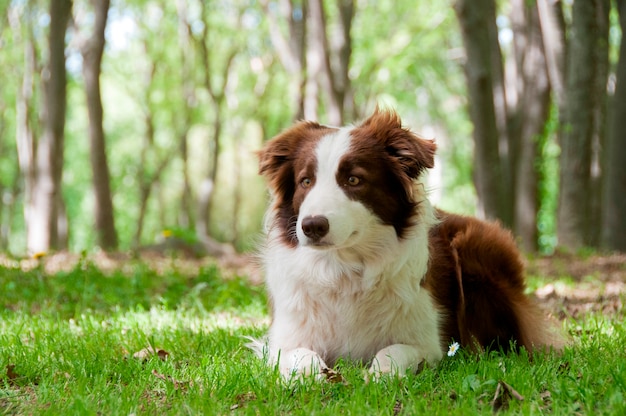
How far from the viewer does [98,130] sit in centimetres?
1243

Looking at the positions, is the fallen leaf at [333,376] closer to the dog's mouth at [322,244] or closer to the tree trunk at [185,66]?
the dog's mouth at [322,244]

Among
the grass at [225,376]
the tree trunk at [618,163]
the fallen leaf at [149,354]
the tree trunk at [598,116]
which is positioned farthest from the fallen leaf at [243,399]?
the tree trunk at [598,116]

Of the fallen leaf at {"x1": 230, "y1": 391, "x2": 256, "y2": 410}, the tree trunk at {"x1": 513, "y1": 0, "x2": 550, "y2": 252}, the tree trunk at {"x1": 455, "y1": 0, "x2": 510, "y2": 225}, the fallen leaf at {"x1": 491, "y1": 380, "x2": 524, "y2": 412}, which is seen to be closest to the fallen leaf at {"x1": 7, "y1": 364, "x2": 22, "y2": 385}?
the fallen leaf at {"x1": 230, "y1": 391, "x2": 256, "y2": 410}

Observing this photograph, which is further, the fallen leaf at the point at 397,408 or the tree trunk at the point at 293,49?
the tree trunk at the point at 293,49

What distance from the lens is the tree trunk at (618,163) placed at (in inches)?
400

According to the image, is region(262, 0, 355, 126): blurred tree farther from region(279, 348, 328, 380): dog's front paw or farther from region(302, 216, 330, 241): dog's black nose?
region(302, 216, 330, 241): dog's black nose

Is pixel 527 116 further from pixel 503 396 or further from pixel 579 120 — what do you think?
pixel 503 396

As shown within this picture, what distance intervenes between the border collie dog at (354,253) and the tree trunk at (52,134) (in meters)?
8.56

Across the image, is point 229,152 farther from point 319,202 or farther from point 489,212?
point 319,202

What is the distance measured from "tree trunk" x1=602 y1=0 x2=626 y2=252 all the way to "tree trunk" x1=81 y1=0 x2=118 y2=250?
27.8ft

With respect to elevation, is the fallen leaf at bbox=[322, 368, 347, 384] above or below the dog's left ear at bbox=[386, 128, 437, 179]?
below

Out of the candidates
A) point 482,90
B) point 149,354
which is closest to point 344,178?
point 149,354

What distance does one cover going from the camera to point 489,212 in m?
12.1

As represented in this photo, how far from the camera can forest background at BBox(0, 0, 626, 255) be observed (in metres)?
10.9
